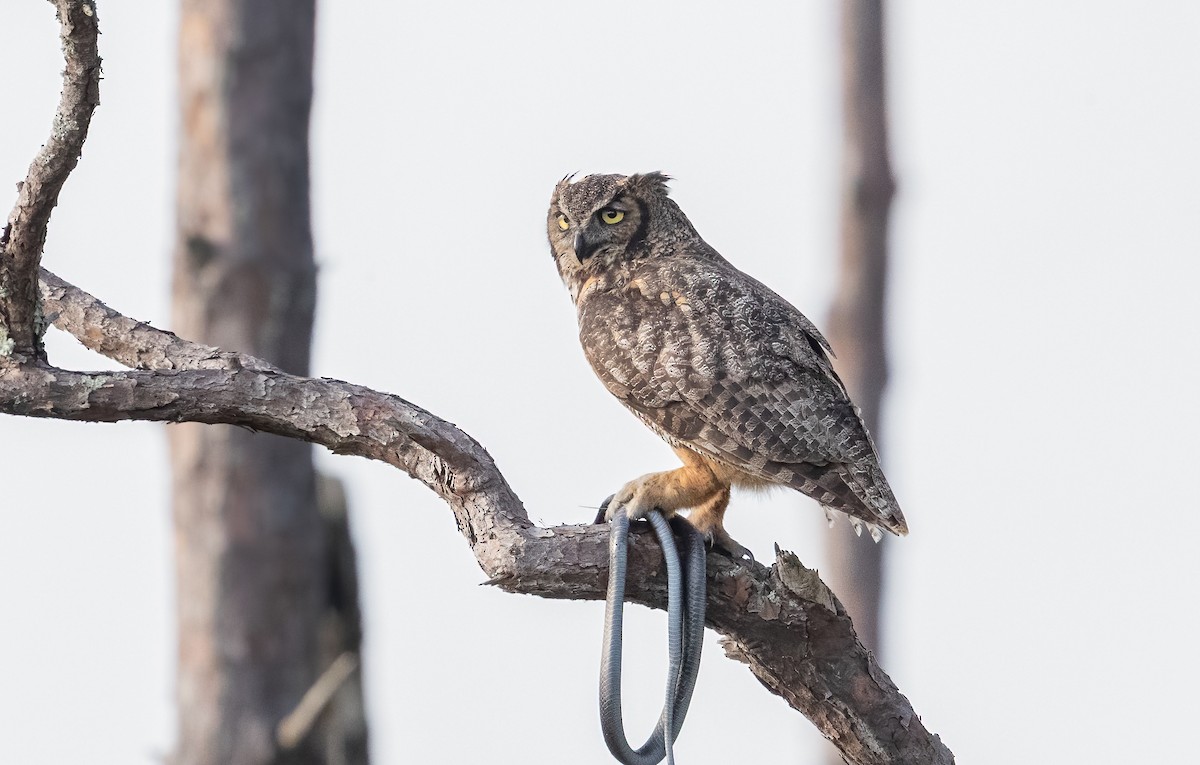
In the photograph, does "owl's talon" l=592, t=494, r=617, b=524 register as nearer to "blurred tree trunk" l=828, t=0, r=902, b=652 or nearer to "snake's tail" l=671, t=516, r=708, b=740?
"snake's tail" l=671, t=516, r=708, b=740

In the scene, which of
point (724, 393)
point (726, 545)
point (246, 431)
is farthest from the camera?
point (246, 431)

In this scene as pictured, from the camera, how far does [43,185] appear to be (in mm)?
3834

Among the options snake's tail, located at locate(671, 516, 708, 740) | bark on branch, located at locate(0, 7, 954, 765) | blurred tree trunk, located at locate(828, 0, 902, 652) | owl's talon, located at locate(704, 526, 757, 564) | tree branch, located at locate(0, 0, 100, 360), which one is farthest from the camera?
blurred tree trunk, located at locate(828, 0, 902, 652)

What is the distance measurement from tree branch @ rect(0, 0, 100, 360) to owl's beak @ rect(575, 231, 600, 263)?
2412 millimetres

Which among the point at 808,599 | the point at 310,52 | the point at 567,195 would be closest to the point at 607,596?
the point at 808,599

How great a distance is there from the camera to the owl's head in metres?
5.98

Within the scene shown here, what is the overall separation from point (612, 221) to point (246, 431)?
3869mm

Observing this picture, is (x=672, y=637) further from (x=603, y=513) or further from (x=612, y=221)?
(x=612, y=221)

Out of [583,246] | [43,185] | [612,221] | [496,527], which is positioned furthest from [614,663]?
[612,221]

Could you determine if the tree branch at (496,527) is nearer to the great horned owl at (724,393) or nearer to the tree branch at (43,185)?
the tree branch at (43,185)

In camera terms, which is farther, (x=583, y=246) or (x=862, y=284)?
(x=862, y=284)

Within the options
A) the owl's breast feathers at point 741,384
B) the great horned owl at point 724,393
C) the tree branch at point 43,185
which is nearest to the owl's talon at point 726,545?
the great horned owl at point 724,393

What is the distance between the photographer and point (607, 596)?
420 centimetres

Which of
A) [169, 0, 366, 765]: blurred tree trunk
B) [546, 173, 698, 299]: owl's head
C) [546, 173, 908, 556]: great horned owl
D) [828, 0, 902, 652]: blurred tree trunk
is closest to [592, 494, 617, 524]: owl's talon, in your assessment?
[546, 173, 908, 556]: great horned owl
